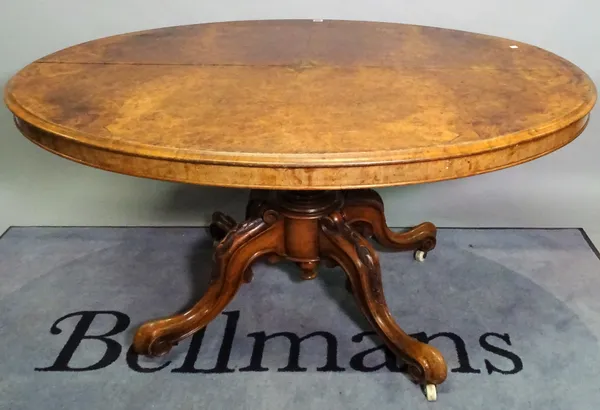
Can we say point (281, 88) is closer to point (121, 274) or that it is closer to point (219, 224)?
point (219, 224)

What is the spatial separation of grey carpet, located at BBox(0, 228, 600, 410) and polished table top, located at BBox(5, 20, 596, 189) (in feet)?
1.75

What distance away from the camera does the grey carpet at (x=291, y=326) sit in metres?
1.21

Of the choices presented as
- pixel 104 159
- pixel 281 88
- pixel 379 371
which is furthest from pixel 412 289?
pixel 104 159

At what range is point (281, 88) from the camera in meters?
1.05

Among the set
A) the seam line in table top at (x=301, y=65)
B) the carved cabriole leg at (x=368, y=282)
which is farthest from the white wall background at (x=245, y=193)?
the carved cabriole leg at (x=368, y=282)

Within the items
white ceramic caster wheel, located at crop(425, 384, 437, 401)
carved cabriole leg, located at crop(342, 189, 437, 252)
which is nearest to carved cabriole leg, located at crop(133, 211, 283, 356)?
carved cabriole leg, located at crop(342, 189, 437, 252)

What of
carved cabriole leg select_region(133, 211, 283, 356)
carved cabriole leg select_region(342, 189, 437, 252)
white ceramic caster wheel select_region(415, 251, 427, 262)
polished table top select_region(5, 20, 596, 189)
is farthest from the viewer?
white ceramic caster wheel select_region(415, 251, 427, 262)

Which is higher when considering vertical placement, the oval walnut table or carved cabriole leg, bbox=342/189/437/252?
the oval walnut table

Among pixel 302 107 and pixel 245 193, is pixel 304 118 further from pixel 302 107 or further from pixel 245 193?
pixel 245 193

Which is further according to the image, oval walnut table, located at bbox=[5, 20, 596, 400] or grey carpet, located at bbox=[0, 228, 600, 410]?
grey carpet, located at bbox=[0, 228, 600, 410]

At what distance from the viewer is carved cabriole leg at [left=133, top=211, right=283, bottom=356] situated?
1.25 m

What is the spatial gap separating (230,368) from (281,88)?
22.6 inches

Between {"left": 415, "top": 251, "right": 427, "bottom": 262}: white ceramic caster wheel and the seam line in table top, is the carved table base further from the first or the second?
{"left": 415, "top": 251, "right": 427, "bottom": 262}: white ceramic caster wheel

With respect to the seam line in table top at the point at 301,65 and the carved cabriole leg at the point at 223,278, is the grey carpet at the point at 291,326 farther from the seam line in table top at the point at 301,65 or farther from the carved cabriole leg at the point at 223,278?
the seam line in table top at the point at 301,65
